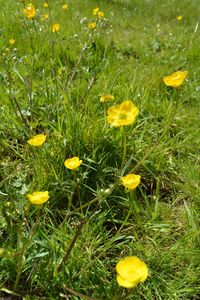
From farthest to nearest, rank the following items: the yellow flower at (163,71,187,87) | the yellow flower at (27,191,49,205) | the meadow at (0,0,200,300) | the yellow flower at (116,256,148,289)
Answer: the yellow flower at (163,71,187,87), the meadow at (0,0,200,300), the yellow flower at (27,191,49,205), the yellow flower at (116,256,148,289)

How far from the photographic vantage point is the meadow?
1.43m

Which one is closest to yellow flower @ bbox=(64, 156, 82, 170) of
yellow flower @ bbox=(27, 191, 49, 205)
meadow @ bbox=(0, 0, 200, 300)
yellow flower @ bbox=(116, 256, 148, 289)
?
meadow @ bbox=(0, 0, 200, 300)

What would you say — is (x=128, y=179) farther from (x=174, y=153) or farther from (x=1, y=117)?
(x=1, y=117)

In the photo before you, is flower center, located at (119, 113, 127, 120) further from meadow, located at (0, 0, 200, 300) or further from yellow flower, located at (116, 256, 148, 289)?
Answer: yellow flower, located at (116, 256, 148, 289)

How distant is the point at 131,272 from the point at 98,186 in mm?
808

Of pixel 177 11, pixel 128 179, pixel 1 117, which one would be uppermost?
pixel 128 179

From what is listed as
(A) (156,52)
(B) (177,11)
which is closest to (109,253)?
(A) (156,52)

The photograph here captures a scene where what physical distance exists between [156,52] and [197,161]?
6.61 feet

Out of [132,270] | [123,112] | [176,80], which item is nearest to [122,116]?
[123,112]

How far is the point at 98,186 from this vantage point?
1.89 m

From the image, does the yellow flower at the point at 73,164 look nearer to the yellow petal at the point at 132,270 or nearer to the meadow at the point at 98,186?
the meadow at the point at 98,186

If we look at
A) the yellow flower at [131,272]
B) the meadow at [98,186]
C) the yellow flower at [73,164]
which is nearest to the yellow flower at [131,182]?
the meadow at [98,186]

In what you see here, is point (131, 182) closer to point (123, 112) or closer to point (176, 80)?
point (123, 112)

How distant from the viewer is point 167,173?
6.94 ft
